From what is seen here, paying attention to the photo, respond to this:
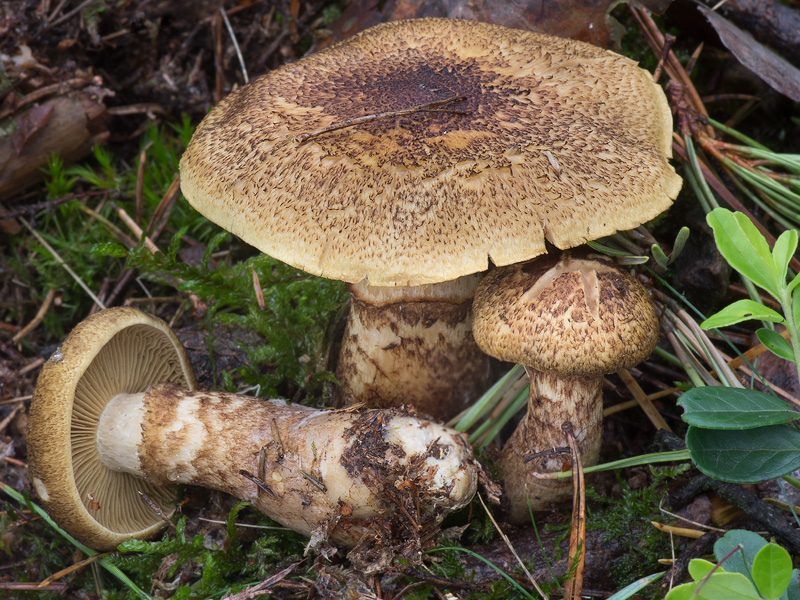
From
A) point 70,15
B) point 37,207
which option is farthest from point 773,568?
point 70,15

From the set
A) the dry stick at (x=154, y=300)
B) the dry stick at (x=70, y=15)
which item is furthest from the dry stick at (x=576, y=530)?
the dry stick at (x=70, y=15)

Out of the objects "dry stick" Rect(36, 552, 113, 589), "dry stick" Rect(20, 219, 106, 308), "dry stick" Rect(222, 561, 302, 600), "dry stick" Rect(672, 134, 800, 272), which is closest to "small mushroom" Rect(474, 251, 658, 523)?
"dry stick" Rect(672, 134, 800, 272)

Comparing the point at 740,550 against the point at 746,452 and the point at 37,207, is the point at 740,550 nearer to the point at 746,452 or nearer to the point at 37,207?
the point at 746,452

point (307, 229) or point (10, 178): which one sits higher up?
point (307, 229)

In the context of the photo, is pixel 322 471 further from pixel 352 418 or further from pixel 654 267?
pixel 654 267

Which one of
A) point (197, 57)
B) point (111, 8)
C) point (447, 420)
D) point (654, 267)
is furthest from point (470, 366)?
point (111, 8)

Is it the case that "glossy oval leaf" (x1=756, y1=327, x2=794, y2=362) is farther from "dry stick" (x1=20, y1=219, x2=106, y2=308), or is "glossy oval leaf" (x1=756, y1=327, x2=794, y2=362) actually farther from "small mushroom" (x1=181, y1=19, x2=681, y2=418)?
"dry stick" (x1=20, y1=219, x2=106, y2=308)

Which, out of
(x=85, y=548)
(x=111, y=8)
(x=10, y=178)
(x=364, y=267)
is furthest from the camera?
(x=111, y=8)
